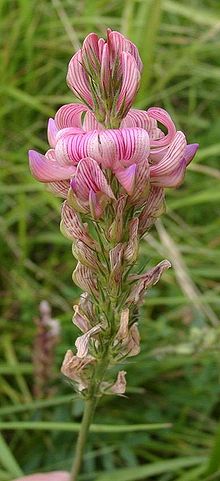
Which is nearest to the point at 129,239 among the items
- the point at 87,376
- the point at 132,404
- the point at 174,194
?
the point at 87,376

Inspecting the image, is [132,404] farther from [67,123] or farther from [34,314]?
[67,123]

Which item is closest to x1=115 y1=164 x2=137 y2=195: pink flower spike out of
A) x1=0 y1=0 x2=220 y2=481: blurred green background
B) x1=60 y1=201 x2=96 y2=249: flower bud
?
x1=60 y1=201 x2=96 y2=249: flower bud

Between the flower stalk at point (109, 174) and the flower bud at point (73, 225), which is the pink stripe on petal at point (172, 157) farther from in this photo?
the flower bud at point (73, 225)

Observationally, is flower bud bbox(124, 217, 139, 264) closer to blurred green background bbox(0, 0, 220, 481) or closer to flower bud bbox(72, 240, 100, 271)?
flower bud bbox(72, 240, 100, 271)

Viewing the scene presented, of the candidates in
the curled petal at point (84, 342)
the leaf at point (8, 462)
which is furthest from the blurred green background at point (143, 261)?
the curled petal at point (84, 342)

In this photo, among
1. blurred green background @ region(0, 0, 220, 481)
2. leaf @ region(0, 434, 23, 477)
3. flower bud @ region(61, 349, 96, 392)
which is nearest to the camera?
flower bud @ region(61, 349, 96, 392)

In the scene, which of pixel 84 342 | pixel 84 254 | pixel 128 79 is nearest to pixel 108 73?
pixel 128 79

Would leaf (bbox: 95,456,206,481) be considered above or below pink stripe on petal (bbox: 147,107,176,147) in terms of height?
below

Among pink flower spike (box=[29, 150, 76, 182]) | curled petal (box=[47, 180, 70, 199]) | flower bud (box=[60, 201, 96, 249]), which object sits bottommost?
flower bud (box=[60, 201, 96, 249])
